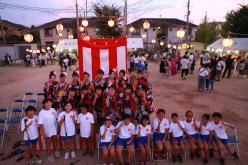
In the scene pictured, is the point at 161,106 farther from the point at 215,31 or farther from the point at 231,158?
the point at 215,31

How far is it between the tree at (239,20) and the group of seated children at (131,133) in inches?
893

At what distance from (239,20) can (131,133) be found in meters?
25.0

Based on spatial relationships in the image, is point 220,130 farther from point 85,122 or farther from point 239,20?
point 239,20

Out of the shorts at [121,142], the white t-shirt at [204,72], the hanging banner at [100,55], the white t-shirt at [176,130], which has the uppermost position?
the hanging banner at [100,55]

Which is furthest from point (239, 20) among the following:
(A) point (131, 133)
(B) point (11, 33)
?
(B) point (11, 33)

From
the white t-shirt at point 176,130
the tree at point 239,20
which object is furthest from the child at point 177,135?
the tree at point 239,20

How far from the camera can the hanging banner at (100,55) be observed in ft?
27.7

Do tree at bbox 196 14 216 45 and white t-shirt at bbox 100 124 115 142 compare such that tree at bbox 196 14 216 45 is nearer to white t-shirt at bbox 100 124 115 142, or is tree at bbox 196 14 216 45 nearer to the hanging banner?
the hanging banner

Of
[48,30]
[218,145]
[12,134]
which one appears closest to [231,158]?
[218,145]

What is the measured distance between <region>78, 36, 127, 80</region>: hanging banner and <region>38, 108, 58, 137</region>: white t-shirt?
329 centimetres

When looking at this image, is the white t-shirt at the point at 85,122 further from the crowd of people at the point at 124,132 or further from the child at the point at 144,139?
the child at the point at 144,139

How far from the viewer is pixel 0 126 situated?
720 centimetres

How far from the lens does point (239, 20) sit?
24.2 metres

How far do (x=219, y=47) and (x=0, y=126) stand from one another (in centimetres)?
2174
